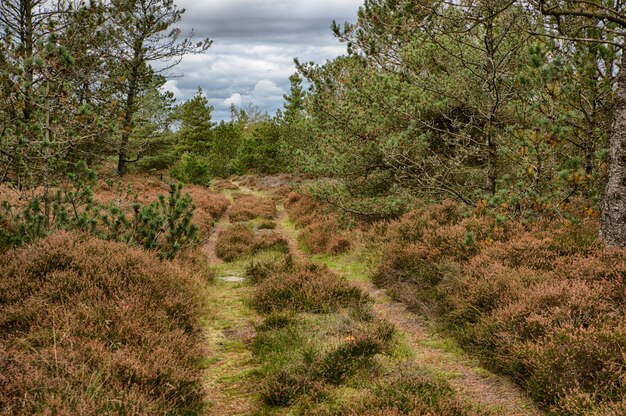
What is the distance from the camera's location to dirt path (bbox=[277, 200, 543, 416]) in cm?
430

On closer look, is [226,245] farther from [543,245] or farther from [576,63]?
[576,63]

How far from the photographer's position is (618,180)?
5980 mm

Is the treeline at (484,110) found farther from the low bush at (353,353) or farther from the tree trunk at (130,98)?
the tree trunk at (130,98)

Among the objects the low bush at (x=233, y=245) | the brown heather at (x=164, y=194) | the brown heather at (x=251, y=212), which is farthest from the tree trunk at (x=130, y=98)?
the low bush at (x=233, y=245)

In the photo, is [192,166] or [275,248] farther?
[192,166]

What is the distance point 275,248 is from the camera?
12758 millimetres

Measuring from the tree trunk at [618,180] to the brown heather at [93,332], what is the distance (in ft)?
20.4

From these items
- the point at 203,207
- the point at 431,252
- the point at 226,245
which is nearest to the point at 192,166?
the point at 203,207

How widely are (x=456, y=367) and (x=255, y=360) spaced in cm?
261

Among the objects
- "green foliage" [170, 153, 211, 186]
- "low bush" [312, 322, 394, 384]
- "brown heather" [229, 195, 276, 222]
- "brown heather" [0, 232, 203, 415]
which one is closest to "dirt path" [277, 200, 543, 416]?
"low bush" [312, 322, 394, 384]

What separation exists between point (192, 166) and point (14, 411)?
26086mm

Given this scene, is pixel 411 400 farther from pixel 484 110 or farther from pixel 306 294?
pixel 484 110

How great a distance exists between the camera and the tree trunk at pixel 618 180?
595 centimetres

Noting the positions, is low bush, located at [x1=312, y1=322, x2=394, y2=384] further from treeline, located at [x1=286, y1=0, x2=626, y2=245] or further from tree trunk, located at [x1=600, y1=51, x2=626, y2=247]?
tree trunk, located at [x1=600, y1=51, x2=626, y2=247]
